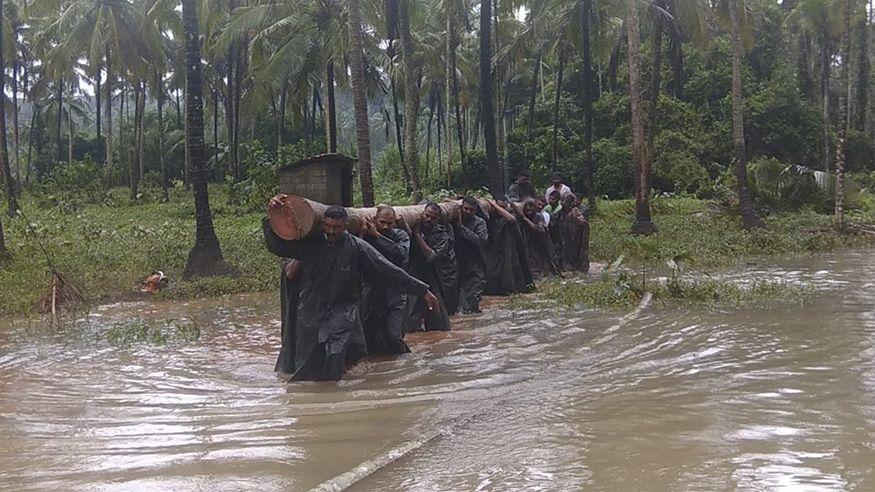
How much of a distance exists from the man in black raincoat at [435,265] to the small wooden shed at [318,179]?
1061 millimetres

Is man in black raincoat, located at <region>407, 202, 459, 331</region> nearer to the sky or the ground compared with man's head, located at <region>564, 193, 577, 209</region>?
nearer to the ground

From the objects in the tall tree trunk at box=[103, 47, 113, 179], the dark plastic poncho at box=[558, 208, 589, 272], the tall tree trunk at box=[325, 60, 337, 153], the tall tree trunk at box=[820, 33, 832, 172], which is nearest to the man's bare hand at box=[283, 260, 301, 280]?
→ the dark plastic poncho at box=[558, 208, 589, 272]

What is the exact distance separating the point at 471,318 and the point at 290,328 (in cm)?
336

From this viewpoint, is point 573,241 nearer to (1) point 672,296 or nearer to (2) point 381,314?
(1) point 672,296

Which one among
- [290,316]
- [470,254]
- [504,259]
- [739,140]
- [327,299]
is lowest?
[290,316]

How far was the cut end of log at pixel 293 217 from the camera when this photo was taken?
621cm

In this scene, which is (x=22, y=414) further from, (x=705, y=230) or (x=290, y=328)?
(x=705, y=230)

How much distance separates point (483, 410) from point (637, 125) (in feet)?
47.1

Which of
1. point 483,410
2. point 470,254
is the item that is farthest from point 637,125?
point 483,410

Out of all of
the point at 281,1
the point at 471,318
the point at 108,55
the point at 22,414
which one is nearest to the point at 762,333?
the point at 471,318

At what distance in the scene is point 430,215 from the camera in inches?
364

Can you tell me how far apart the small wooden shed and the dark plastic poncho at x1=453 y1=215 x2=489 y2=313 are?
2.24m

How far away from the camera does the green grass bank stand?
12.1 meters

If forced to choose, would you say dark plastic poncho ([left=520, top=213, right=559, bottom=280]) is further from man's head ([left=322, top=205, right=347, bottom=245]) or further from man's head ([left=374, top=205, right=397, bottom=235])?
man's head ([left=322, top=205, right=347, bottom=245])
